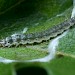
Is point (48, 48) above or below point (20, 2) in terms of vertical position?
below

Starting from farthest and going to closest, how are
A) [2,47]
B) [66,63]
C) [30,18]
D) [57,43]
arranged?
1. [30,18]
2. [2,47]
3. [57,43]
4. [66,63]

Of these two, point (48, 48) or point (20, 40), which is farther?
point (20, 40)

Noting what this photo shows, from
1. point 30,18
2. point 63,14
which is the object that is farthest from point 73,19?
point 30,18

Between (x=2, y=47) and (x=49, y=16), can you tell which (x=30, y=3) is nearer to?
(x=49, y=16)

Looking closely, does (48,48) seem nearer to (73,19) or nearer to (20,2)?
(73,19)

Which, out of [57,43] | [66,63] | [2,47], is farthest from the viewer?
[2,47]

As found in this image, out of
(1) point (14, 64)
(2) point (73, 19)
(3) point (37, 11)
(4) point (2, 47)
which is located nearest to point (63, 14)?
(2) point (73, 19)
